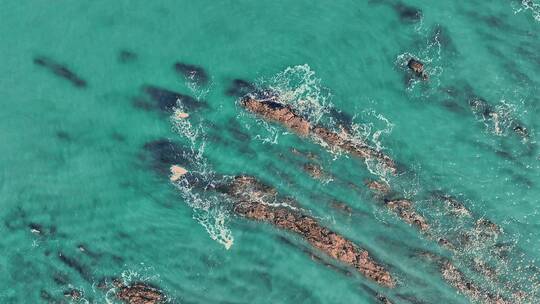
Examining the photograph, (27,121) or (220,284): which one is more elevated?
(27,121)

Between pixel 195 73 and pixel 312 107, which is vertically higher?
pixel 312 107

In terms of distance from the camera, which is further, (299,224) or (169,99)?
(169,99)

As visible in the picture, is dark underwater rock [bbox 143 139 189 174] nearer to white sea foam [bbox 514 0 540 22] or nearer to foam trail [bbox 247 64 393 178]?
foam trail [bbox 247 64 393 178]

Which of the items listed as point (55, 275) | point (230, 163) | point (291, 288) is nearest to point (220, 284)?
point (291, 288)

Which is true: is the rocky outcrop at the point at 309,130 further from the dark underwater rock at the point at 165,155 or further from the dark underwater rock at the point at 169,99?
the dark underwater rock at the point at 165,155

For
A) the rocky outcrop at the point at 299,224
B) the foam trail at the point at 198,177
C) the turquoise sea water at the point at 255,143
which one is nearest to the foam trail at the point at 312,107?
the turquoise sea water at the point at 255,143

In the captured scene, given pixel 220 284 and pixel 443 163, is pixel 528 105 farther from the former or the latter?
pixel 220 284

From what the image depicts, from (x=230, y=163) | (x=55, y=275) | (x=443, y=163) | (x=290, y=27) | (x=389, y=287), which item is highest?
(x=290, y=27)

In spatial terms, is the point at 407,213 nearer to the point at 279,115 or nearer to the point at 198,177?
the point at 279,115

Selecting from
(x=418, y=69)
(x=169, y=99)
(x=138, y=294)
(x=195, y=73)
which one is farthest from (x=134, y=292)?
(x=418, y=69)
